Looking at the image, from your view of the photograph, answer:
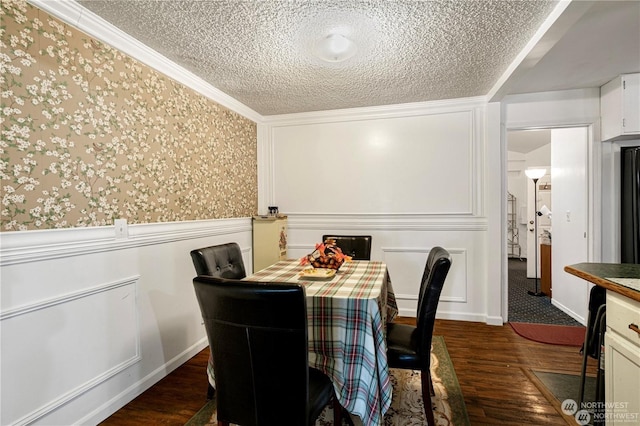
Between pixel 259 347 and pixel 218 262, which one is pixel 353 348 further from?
pixel 218 262

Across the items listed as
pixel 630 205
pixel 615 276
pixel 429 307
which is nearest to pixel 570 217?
pixel 630 205

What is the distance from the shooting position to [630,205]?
2748 millimetres

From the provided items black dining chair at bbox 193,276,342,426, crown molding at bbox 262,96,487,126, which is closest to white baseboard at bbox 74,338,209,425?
black dining chair at bbox 193,276,342,426

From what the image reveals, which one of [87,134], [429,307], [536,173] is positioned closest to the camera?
[429,307]

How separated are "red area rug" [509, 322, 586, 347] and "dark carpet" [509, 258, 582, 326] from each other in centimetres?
14

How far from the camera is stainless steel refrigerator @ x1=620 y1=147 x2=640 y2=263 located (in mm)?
2668

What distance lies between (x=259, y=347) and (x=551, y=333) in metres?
3.10

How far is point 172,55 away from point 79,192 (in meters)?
1.21

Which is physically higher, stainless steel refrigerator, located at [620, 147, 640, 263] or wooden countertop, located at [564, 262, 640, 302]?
stainless steel refrigerator, located at [620, 147, 640, 263]

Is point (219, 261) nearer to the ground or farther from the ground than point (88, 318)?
farther from the ground

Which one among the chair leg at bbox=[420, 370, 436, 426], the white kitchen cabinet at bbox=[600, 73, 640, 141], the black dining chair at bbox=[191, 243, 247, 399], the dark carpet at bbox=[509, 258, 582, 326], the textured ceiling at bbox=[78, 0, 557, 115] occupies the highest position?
the textured ceiling at bbox=[78, 0, 557, 115]

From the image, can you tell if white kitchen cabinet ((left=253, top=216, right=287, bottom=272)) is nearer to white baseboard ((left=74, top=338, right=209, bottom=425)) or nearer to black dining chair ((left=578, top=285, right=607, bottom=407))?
white baseboard ((left=74, top=338, right=209, bottom=425))

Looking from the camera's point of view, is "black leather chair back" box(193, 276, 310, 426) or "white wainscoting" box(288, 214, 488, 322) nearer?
"black leather chair back" box(193, 276, 310, 426)

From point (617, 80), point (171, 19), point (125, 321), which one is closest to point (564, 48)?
point (617, 80)
